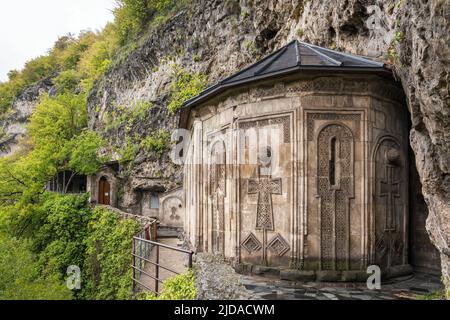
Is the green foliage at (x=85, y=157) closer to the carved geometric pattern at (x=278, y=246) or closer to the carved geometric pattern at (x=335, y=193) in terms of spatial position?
the carved geometric pattern at (x=278, y=246)

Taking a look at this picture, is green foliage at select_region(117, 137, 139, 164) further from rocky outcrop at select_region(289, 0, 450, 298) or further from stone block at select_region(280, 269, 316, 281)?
rocky outcrop at select_region(289, 0, 450, 298)

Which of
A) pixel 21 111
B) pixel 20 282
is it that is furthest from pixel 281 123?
pixel 21 111

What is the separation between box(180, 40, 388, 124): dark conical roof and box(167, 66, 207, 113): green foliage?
14710 mm

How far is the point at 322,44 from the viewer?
454 inches

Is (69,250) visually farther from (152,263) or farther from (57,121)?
(152,263)

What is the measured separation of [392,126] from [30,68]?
68845 mm

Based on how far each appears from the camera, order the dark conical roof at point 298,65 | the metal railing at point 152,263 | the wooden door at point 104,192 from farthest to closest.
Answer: the wooden door at point 104,192, the dark conical roof at point 298,65, the metal railing at point 152,263

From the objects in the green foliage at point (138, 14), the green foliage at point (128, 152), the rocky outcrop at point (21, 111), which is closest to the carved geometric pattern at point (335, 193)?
the green foliage at point (128, 152)

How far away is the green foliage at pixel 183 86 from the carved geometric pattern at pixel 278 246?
17171 mm

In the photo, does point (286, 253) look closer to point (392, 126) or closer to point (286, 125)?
point (286, 125)

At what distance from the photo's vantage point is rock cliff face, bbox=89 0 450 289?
15.6ft

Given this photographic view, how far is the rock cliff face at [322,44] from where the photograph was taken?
187 inches

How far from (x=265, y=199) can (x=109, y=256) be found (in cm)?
1290

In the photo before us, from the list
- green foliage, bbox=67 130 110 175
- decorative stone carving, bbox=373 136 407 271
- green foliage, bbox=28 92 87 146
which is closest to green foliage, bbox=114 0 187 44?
green foliage, bbox=28 92 87 146
